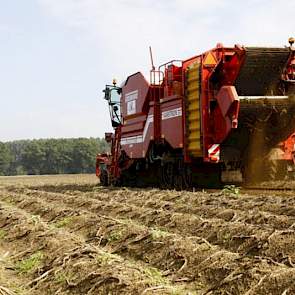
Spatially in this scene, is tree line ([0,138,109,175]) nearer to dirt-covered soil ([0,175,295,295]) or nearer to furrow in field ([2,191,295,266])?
dirt-covered soil ([0,175,295,295])

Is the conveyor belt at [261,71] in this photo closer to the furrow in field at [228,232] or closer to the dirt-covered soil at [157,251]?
the dirt-covered soil at [157,251]

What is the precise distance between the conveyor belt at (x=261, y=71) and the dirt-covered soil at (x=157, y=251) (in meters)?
2.94

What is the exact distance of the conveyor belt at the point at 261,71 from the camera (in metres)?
12.1

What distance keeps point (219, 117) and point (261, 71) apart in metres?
1.35

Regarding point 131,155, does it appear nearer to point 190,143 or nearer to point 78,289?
point 190,143

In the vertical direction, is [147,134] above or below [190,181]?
above

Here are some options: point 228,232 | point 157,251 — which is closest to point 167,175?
point 228,232

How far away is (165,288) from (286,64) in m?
8.84

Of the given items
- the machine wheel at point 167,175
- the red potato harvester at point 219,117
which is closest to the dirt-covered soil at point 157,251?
the red potato harvester at point 219,117

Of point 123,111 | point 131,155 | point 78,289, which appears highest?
point 123,111

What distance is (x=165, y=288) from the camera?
479 cm

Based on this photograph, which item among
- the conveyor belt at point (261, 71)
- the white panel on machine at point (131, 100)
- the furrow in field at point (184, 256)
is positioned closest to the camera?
Result: the furrow in field at point (184, 256)

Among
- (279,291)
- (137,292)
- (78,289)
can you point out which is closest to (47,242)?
(78,289)

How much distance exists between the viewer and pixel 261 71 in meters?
12.4
